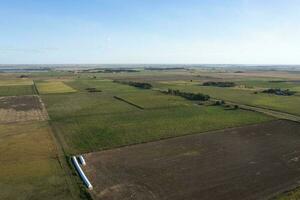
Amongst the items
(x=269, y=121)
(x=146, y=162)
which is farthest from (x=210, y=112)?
(x=146, y=162)

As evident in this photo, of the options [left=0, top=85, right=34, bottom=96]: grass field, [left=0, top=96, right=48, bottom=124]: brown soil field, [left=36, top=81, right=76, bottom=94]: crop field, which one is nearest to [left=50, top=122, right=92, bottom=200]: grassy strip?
[left=0, top=96, right=48, bottom=124]: brown soil field

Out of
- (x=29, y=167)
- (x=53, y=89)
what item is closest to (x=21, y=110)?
(x=29, y=167)

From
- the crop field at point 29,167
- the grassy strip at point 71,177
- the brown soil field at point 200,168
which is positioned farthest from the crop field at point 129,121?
the brown soil field at point 200,168

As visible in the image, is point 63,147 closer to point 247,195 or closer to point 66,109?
point 247,195

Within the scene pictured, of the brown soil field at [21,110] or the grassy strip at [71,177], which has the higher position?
the grassy strip at [71,177]

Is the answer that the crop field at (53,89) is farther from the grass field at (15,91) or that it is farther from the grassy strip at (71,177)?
the grassy strip at (71,177)

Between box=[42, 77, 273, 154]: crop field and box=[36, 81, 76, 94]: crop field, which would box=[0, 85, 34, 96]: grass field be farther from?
box=[42, 77, 273, 154]: crop field

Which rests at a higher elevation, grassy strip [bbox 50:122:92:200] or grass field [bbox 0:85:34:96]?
grassy strip [bbox 50:122:92:200]
